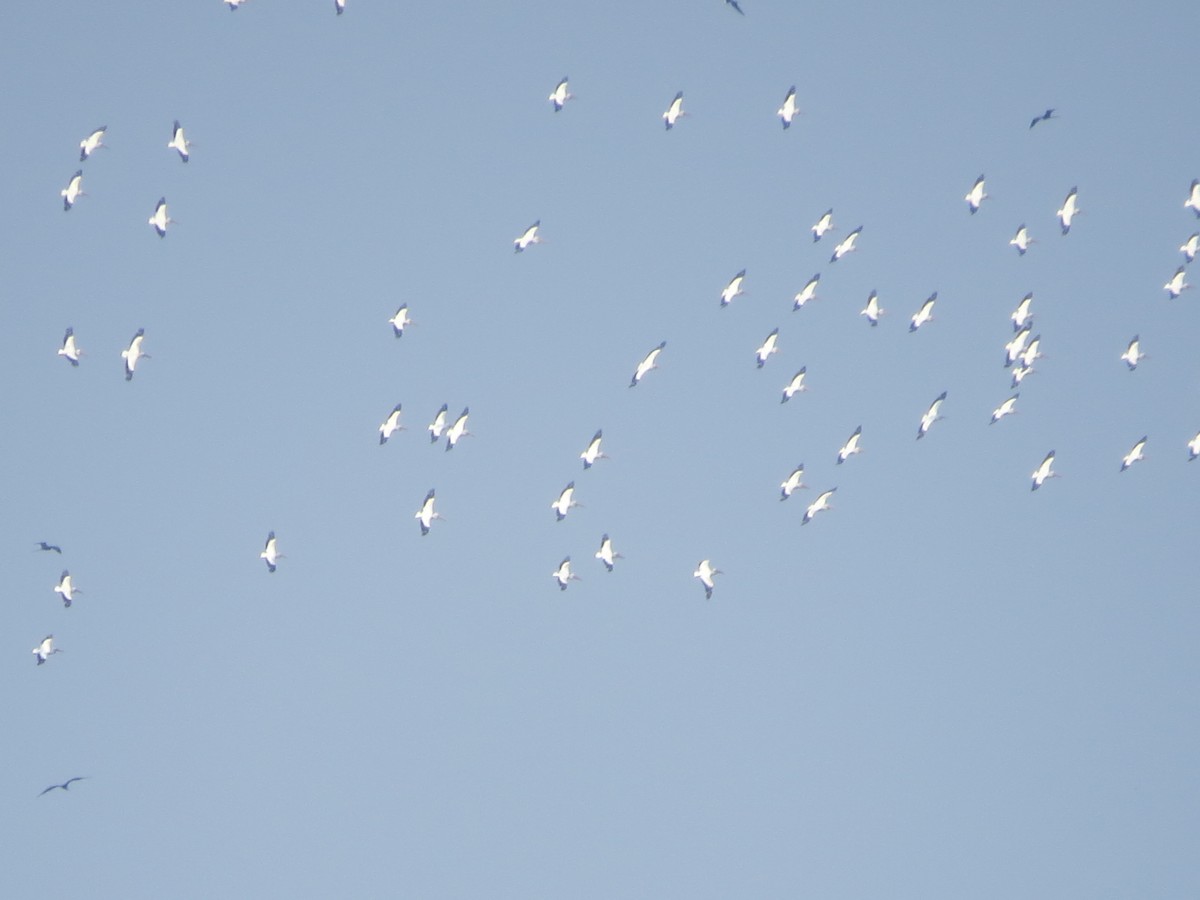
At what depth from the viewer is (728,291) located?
38531 mm

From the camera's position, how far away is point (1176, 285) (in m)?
38.3

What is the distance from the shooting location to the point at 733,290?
127 feet

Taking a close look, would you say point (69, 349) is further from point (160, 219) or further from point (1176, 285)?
point (1176, 285)

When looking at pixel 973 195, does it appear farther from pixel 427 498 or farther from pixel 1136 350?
pixel 427 498

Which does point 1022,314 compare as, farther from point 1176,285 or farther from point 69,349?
point 69,349

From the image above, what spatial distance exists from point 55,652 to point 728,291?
13331 millimetres

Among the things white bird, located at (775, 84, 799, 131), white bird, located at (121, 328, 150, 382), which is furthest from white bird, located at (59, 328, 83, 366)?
white bird, located at (775, 84, 799, 131)

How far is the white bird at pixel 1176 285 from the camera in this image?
38.1m

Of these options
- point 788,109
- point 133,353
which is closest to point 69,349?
point 133,353

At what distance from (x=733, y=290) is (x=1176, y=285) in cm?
769

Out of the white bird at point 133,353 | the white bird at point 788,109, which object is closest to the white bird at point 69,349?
the white bird at point 133,353

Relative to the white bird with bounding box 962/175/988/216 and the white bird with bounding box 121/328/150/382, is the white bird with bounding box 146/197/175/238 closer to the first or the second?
the white bird with bounding box 121/328/150/382

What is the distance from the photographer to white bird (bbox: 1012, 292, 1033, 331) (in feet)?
124

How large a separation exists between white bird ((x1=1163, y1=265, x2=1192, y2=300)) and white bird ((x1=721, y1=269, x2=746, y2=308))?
7.39 m
